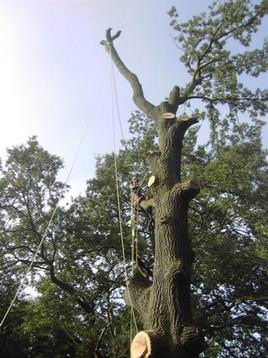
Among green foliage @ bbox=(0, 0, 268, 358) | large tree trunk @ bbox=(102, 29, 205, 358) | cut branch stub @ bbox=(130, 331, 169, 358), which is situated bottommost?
cut branch stub @ bbox=(130, 331, 169, 358)

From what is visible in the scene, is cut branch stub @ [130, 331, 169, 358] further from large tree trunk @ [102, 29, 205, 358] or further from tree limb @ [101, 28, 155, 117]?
tree limb @ [101, 28, 155, 117]

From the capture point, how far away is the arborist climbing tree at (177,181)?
409 cm

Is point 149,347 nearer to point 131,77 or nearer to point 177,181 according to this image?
point 177,181

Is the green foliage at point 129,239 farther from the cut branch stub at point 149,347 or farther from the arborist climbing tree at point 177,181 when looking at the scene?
the cut branch stub at point 149,347

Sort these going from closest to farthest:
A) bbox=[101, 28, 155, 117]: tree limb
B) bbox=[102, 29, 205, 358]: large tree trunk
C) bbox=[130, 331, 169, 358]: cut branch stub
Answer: bbox=[130, 331, 169, 358]: cut branch stub < bbox=[102, 29, 205, 358]: large tree trunk < bbox=[101, 28, 155, 117]: tree limb

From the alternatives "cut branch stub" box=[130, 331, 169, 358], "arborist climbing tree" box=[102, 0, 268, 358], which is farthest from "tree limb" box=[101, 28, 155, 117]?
"cut branch stub" box=[130, 331, 169, 358]

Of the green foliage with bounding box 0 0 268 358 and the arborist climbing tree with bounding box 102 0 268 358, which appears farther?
the green foliage with bounding box 0 0 268 358

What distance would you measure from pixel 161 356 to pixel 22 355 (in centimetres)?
1157

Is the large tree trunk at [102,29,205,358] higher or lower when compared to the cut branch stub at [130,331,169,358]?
higher

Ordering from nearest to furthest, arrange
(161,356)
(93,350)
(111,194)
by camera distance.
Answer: (161,356) → (93,350) → (111,194)

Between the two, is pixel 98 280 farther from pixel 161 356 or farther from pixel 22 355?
pixel 161 356

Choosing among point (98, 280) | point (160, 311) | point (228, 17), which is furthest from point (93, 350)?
point (228, 17)

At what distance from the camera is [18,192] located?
11.8 metres

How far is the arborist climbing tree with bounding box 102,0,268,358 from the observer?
4.09 m
